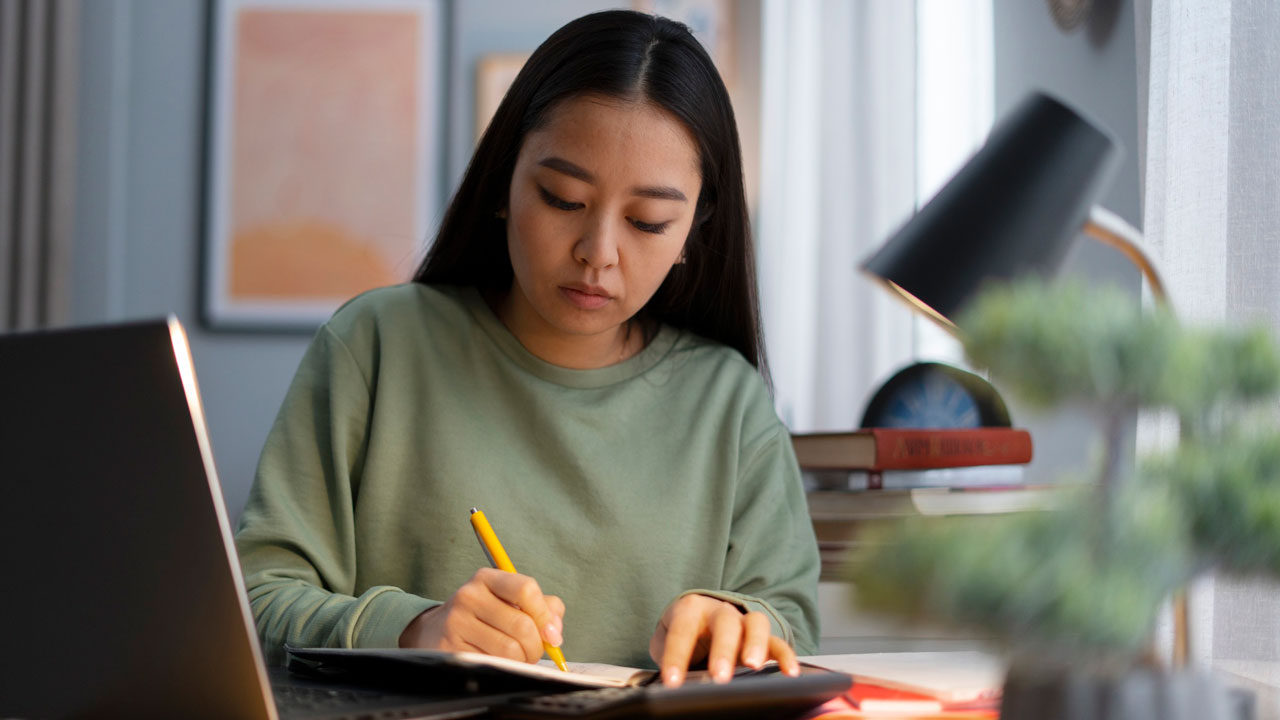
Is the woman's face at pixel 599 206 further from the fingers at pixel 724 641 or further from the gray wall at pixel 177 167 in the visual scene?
the gray wall at pixel 177 167

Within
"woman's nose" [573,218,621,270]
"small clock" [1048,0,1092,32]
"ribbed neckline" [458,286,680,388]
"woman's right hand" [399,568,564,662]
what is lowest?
"woman's right hand" [399,568,564,662]

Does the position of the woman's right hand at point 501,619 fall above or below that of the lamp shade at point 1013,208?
below

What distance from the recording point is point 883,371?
1808 millimetres

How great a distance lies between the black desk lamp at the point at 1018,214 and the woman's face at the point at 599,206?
1.69 feet

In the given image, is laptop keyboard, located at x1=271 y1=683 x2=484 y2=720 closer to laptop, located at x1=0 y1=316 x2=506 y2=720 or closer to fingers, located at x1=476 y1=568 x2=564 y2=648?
laptop, located at x1=0 y1=316 x2=506 y2=720

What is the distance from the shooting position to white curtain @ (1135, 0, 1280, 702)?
2.42 ft

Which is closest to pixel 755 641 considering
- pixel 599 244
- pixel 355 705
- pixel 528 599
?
pixel 528 599

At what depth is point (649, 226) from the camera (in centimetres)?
101

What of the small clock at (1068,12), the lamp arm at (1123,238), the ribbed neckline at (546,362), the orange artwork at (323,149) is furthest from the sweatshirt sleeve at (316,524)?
the orange artwork at (323,149)

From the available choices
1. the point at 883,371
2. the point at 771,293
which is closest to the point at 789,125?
the point at 771,293

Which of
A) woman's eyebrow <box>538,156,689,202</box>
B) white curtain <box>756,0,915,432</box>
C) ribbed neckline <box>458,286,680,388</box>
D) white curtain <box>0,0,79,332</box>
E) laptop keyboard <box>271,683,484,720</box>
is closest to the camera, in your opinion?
laptop keyboard <box>271,683,484,720</box>

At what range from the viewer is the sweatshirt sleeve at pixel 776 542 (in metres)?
1.07

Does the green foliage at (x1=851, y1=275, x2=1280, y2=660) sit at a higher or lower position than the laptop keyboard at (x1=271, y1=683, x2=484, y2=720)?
higher

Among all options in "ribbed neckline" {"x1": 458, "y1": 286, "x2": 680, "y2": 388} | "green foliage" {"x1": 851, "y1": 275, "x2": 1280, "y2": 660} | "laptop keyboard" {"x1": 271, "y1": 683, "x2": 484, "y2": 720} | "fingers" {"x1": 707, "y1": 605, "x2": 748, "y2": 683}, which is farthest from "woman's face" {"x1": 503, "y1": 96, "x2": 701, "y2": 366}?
"green foliage" {"x1": 851, "y1": 275, "x2": 1280, "y2": 660}
